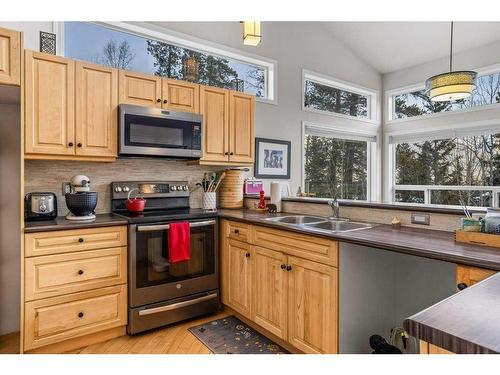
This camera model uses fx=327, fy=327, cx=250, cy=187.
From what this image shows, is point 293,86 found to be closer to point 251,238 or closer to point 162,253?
point 251,238

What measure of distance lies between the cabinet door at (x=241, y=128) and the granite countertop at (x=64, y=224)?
1319 millimetres

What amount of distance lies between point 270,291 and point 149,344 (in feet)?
3.21

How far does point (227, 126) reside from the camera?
3.31 m

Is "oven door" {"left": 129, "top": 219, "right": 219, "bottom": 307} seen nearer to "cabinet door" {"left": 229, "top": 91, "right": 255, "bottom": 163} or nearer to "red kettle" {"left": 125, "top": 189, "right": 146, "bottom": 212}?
"red kettle" {"left": 125, "top": 189, "right": 146, "bottom": 212}

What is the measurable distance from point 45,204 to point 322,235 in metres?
2.03

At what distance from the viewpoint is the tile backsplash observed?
2641mm

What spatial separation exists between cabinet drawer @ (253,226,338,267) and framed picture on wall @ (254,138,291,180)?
5.12 ft

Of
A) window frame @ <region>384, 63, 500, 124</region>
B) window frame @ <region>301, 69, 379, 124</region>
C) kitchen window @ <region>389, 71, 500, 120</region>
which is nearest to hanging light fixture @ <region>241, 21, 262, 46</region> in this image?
window frame @ <region>301, 69, 379, 124</region>

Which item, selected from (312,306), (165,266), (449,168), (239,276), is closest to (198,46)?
(165,266)

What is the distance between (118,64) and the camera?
314cm

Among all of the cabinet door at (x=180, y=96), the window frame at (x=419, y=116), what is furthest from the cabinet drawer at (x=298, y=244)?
the window frame at (x=419, y=116)

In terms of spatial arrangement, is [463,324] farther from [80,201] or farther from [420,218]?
[80,201]
